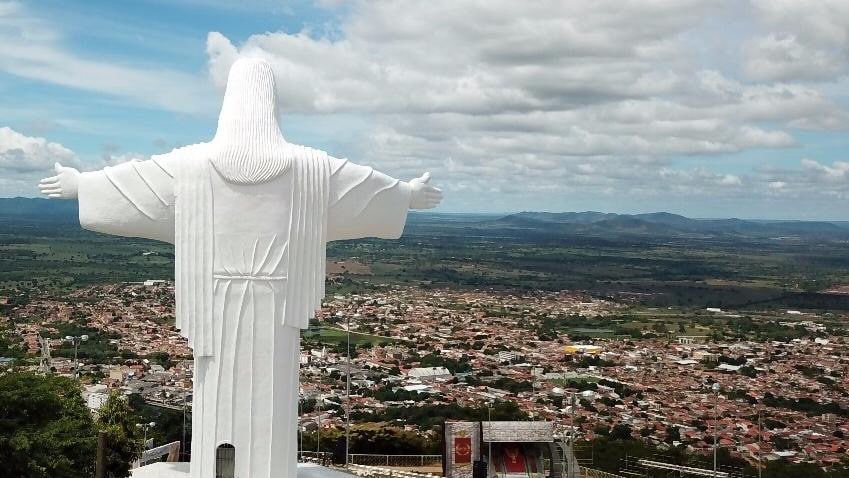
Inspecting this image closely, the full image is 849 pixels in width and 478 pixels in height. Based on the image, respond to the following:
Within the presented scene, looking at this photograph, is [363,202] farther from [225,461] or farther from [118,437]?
[118,437]

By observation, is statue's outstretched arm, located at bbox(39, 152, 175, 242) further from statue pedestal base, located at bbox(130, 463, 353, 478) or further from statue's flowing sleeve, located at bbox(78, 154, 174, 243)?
statue pedestal base, located at bbox(130, 463, 353, 478)

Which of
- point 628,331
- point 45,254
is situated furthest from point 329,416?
point 45,254

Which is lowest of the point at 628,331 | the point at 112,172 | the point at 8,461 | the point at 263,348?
the point at 628,331

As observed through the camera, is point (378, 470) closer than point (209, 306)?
No

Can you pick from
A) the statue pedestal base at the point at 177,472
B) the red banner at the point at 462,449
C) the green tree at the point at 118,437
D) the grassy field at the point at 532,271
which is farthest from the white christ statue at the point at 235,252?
the grassy field at the point at 532,271

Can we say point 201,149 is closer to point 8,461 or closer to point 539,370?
point 8,461

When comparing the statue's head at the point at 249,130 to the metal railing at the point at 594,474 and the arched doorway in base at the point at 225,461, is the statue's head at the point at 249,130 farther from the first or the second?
the metal railing at the point at 594,474
